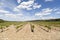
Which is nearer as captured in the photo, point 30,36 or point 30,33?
point 30,36

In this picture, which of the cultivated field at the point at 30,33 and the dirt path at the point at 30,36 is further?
the cultivated field at the point at 30,33

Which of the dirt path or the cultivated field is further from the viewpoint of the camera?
the cultivated field
